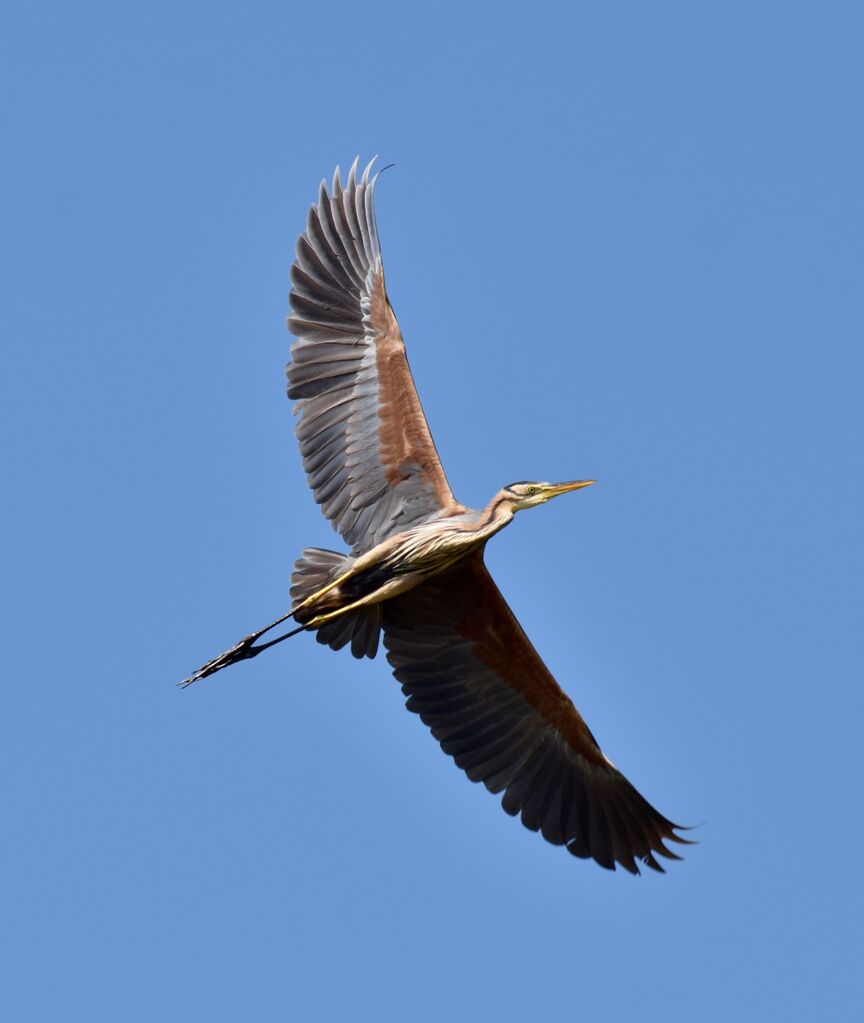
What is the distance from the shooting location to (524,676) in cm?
1542

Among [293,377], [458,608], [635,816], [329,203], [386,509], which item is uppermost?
[329,203]

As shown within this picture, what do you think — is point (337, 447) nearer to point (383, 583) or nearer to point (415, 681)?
point (383, 583)

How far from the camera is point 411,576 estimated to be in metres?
14.4

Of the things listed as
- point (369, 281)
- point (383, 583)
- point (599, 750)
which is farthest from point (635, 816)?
point (369, 281)

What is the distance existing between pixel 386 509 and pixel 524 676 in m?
2.08

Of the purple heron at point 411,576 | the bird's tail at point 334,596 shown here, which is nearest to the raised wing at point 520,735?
the purple heron at point 411,576

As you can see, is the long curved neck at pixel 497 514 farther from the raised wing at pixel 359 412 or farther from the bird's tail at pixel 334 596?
the bird's tail at pixel 334 596

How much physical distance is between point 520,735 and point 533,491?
8.16 feet

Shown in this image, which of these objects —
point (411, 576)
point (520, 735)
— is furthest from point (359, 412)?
point (520, 735)

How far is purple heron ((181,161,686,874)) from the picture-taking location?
14398mm

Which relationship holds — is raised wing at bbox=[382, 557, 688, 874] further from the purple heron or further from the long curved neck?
the long curved neck

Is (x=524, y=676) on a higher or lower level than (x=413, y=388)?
lower

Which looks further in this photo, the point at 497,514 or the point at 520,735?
the point at 520,735

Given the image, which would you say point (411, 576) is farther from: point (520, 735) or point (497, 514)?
point (520, 735)
